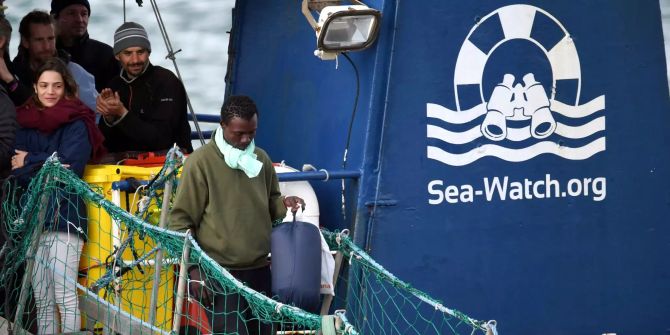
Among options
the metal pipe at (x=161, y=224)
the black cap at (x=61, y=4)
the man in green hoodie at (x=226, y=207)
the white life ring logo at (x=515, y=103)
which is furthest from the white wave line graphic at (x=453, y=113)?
the black cap at (x=61, y=4)

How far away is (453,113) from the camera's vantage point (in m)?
7.81

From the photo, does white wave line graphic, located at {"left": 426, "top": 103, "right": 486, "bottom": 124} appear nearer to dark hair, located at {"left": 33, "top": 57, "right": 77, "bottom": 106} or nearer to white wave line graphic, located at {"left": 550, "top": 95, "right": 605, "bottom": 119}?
white wave line graphic, located at {"left": 550, "top": 95, "right": 605, "bottom": 119}

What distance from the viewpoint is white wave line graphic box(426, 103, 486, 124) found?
7785 mm

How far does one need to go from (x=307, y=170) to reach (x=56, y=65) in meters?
1.51

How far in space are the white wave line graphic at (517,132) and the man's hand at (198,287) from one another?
172cm

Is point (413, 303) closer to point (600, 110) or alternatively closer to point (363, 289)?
point (363, 289)

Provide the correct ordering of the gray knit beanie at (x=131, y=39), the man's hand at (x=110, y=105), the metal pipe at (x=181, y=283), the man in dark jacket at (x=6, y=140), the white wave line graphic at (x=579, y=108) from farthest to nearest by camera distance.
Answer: the gray knit beanie at (x=131, y=39) → the man's hand at (x=110, y=105) → the white wave line graphic at (x=579, y=108) → the man in dark jacket at (x=6, y=140) → the metal pipe at (x=181, y=283)

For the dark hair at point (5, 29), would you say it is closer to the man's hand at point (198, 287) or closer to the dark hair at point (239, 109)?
the dark hair at point (239, 109)

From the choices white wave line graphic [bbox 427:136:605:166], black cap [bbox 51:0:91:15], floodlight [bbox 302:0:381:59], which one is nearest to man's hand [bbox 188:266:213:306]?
floodlight [bbox 302:0:381:59]

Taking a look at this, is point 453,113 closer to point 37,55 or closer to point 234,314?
point 234,314

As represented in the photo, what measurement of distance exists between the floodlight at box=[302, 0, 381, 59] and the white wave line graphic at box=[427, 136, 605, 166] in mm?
714

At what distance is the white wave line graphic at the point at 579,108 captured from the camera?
26.3 feet

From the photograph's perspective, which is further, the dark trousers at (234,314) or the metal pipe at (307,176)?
the metal pipe at (307,176)

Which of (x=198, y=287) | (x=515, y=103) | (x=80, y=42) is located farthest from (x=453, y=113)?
(x=80, y=42)
